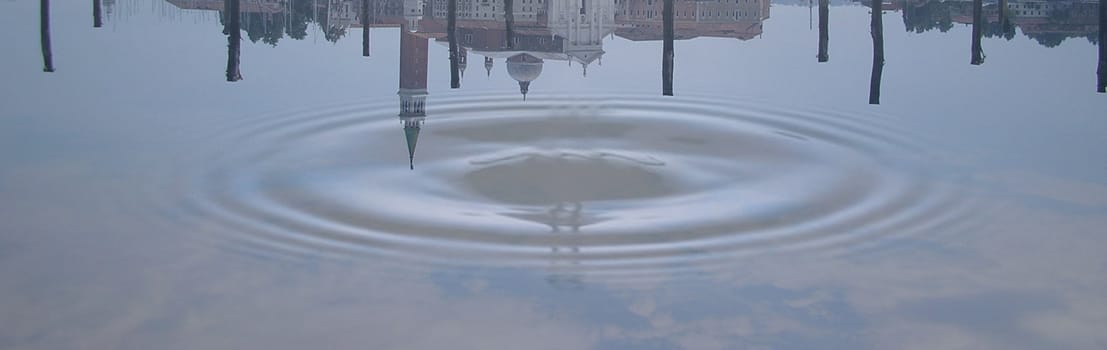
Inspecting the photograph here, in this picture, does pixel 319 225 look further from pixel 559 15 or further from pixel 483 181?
pixel 559 15

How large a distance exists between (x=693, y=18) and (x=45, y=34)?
29.5 meters

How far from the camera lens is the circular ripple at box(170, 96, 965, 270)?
41.6 ft

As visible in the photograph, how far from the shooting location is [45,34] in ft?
72.3

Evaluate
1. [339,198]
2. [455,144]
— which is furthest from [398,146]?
[339,198]

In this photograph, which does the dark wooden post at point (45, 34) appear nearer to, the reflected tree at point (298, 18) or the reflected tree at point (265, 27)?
the reflected tree at point (265, 27)

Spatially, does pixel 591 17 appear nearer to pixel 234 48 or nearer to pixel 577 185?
pixel 234 48

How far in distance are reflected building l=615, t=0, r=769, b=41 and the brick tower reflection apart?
1345 centimetres

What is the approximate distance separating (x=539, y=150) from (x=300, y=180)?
14.5 feet

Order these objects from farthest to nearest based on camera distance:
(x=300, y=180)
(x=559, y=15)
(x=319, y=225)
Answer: (x=559, y=15) < (x=300, y=180) < (x=319, y=225)

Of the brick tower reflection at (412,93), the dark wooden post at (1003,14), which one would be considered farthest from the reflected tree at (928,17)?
the brick tower reflection at (412,93)

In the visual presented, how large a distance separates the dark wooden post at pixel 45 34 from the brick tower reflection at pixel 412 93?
6.16 m

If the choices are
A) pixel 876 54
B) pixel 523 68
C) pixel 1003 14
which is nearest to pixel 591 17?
pixel 523 68

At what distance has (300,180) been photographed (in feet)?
51.5

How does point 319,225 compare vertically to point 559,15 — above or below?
below
